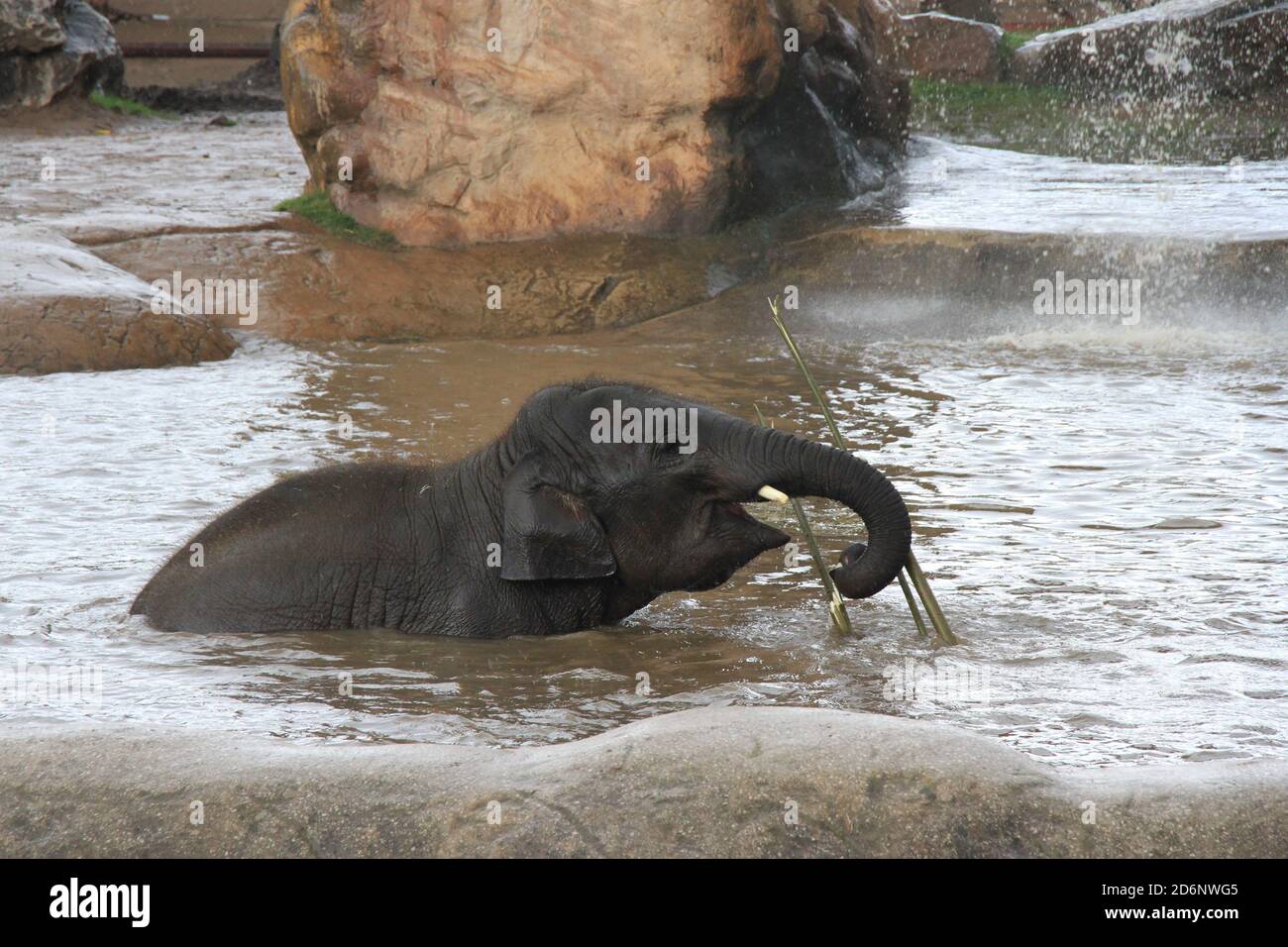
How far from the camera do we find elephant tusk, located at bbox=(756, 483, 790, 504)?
570cm

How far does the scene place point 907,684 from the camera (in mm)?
5512

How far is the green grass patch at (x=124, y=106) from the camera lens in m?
24.5

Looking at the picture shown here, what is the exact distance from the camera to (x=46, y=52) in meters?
23.0

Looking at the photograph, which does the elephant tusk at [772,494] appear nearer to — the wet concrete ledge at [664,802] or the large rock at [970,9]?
the wet concrete ledge at [664,802]

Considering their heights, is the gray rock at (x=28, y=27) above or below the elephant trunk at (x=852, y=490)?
above

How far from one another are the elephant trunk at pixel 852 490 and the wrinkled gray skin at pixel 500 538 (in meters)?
0.10

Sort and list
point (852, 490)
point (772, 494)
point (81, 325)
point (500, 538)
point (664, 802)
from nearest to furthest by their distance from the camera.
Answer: point (664, 802)
point (852, 490)
point (772, 494)
point (500, 538)
point (81, 325)

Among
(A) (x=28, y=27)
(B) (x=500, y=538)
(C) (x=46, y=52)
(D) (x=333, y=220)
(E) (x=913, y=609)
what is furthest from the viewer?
(C) (x=46, y=52)

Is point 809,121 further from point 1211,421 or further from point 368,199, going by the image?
point 1211,421

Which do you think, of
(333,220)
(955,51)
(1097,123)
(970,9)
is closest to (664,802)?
(333,220)

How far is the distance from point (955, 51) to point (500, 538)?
842 inches

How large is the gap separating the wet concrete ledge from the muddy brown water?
20.5 inches

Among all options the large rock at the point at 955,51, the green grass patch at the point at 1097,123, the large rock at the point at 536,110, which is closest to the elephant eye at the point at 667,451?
the large rock at the point at 536,110

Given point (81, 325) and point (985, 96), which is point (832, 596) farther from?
point (985, 96)
